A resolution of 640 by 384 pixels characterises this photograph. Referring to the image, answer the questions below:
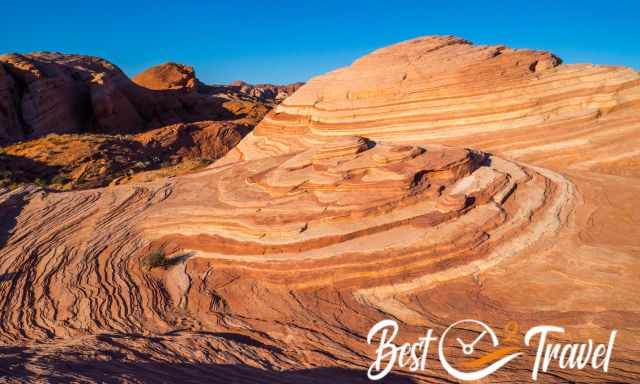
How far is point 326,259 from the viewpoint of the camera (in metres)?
7.61

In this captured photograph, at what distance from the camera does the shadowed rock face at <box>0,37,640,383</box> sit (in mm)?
5145

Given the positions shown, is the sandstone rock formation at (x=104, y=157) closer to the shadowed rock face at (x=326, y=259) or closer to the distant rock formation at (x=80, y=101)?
the distant rock formation at (x=80, y=101)

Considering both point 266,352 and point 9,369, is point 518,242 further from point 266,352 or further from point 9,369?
point 9,369

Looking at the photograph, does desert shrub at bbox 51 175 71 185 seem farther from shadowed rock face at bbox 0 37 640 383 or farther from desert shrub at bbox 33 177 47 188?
shadowed rock face at bbox 0 37 640 383

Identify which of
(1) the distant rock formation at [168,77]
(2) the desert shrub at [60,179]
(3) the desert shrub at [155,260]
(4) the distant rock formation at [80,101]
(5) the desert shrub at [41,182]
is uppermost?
(1) the distant rock formation at [168,77]

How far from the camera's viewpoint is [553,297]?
6.57 m

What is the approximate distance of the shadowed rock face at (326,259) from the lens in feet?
16.9

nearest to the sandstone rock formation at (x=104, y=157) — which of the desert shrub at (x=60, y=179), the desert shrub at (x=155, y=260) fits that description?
the desert shrub at (x=60, y=179)

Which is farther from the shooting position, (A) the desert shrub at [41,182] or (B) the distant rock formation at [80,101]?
(B) the distant rock formation at [80,101]

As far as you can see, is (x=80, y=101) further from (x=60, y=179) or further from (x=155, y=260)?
(x=155, y=260)

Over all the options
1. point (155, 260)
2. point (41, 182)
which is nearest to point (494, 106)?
point (155, 260)

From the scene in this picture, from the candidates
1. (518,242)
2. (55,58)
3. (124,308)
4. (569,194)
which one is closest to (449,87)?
(569,194)

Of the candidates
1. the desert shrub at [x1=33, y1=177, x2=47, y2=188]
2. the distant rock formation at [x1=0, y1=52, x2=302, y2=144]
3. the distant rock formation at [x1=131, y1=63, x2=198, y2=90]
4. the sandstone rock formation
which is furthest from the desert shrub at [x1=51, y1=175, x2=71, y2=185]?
the distant rock formation at [x1=131, y1=63, x2=198, y2=90]

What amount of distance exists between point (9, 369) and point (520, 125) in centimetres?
1321
